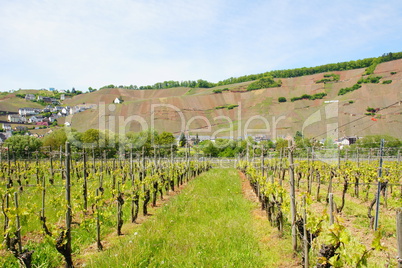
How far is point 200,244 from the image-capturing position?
6.59 meters

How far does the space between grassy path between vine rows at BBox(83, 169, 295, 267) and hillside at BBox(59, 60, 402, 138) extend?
87405 mm

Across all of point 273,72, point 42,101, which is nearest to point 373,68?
point 273,72

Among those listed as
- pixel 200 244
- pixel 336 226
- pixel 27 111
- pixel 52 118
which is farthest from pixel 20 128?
pixel 336 226

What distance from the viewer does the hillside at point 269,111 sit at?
94.8 m

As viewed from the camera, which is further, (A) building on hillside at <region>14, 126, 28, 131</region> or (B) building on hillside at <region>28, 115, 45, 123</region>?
(B) building on hillside at <region>28, 115, 45, 123</region>

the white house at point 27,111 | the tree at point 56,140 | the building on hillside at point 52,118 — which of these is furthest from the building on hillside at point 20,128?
the tree at point 56,140

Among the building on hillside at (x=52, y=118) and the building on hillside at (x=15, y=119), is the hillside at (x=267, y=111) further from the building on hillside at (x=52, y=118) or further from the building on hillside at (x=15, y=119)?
the building on hillside at (x=15, y=119)

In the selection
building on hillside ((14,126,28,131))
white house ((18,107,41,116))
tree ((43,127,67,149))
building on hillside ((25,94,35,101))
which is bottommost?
tree ((43,127,67,149))

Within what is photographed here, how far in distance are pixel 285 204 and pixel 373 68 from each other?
174 metres

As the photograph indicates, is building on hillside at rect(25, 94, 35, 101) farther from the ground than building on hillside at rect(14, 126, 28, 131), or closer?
farther from the ground

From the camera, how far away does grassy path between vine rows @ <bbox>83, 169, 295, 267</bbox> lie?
18.5 ft

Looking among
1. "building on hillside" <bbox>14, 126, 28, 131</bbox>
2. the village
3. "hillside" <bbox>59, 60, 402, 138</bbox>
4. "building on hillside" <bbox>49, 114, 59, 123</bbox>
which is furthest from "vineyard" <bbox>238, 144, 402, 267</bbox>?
"building on hillside" <bbox>49, 114, 59, 123</bbox>

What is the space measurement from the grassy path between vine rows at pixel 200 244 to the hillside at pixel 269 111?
3441 inches

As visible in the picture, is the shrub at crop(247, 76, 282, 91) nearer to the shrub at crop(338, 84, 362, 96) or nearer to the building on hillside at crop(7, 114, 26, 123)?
the shrub at crop(338, 84, 362, 96)
